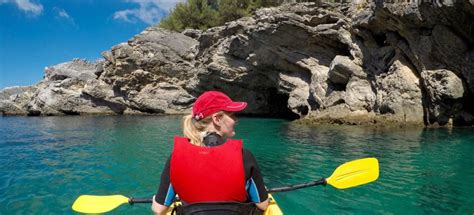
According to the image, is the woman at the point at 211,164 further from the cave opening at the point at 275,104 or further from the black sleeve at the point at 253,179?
the cave opening at the point at 275,104

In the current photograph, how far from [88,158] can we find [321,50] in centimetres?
1813

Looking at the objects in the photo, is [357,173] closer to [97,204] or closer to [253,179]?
[253,179]

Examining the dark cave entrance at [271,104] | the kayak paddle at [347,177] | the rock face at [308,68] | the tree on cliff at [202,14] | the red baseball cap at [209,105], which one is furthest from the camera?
the tree on cliff at [202,14]

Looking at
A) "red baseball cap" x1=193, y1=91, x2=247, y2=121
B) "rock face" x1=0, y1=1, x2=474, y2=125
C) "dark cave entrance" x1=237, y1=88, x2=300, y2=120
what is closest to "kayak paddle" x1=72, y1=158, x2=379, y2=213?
"red baseball cap" x1=193, y1=91, x2=247, y2=121

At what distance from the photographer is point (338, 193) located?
6.97 meters

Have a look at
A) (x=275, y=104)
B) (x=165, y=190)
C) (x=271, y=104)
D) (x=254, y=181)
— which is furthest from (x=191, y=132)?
(x=275, y=104)

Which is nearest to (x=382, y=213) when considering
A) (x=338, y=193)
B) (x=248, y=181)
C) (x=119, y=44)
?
(x=338, y=193)

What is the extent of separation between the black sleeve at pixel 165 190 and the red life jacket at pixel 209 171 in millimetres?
129

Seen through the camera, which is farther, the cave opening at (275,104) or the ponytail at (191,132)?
the cave opening at (275,104)

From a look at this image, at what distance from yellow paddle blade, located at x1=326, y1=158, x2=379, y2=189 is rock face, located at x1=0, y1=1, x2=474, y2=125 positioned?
13.9 meters

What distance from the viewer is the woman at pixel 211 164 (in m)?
2.65

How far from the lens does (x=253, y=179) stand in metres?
2.76

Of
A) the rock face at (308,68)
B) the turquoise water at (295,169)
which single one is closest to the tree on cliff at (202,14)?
the rock face at (308,68)

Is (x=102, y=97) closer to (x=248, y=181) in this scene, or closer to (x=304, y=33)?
(x=304, y=33)
